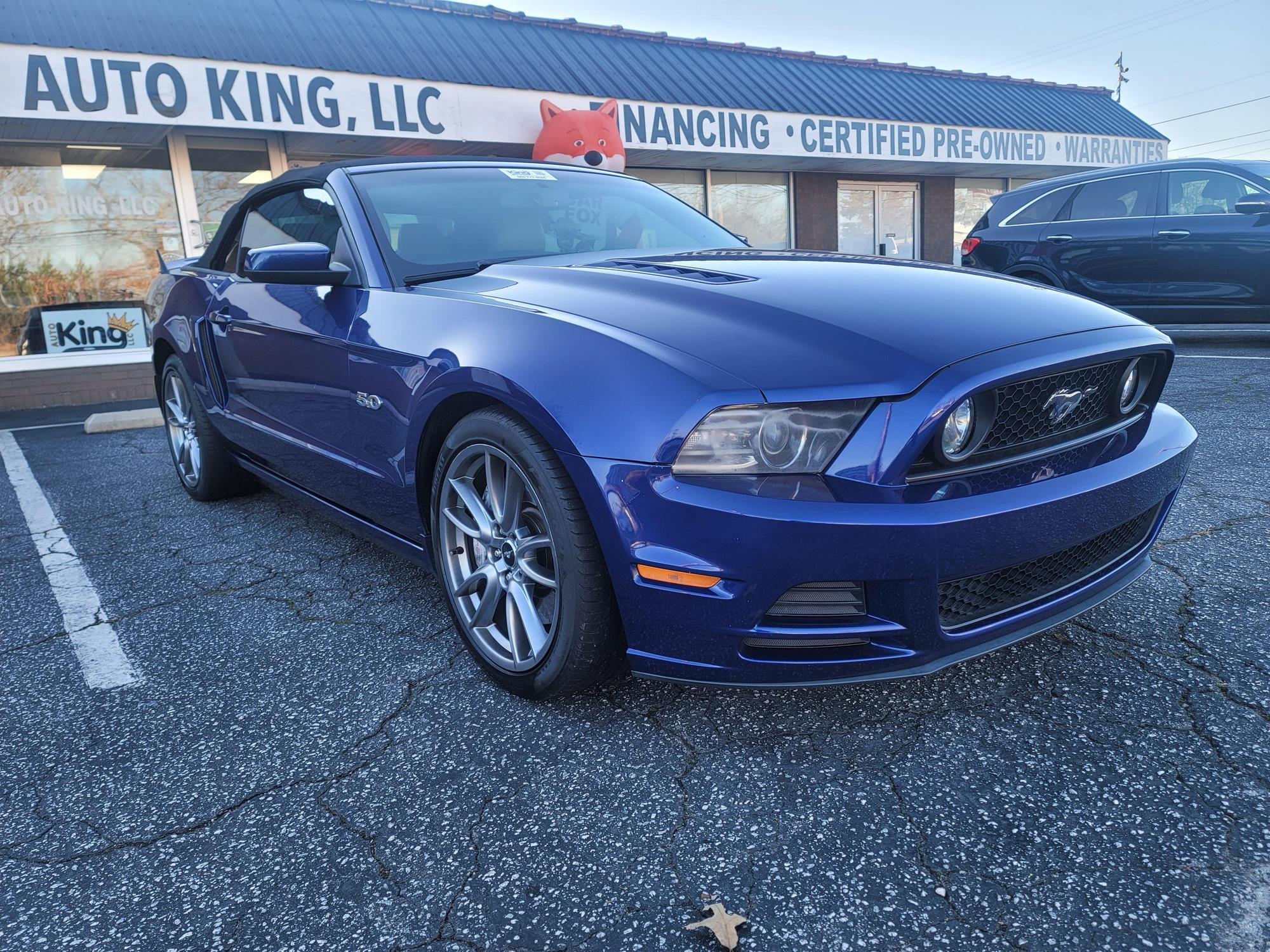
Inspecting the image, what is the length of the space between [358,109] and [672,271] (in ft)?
24.2

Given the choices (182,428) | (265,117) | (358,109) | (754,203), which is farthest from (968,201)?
(182,428)

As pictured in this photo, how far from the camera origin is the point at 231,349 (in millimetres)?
3588

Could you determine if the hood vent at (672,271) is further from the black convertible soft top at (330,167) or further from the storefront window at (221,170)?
the storefront window at (221,170)

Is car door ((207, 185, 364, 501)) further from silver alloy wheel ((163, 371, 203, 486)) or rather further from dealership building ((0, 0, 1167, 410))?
dealership building ((0, 0, 1167, 410))

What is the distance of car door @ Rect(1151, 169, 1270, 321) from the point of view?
696 cm

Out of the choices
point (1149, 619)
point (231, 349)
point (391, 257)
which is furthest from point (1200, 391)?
point (231, 349)

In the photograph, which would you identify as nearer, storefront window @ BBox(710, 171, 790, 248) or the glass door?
storefront window @ BBox(710, 171, 790, 248)

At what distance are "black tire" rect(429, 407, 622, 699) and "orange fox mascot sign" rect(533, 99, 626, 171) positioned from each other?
25.1 feet

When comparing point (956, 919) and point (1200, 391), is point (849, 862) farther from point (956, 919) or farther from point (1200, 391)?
point (1200, 391)

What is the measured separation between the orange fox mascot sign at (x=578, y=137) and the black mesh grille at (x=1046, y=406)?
7.74m

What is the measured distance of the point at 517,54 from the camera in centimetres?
1029

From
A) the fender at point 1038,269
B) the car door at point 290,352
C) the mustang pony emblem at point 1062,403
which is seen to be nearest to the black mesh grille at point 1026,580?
the mustang pony emblem at point 1062,403

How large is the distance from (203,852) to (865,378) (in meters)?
1.61

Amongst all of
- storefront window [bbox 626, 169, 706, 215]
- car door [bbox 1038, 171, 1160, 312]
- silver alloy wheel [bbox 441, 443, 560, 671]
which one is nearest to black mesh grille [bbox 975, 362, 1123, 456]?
silver alloy wheel [bbox 441, 443, 560, 671]
